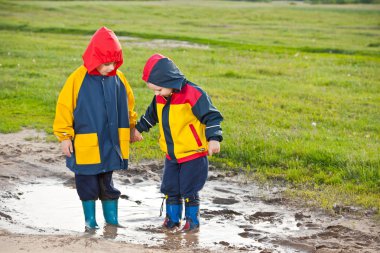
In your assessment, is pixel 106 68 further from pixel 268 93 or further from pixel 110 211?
pixel 268 93

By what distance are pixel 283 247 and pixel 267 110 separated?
5581 mm

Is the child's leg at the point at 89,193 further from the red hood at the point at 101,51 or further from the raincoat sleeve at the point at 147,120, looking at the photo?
the red hood at the point at 101,51

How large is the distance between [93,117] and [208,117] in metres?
0.90

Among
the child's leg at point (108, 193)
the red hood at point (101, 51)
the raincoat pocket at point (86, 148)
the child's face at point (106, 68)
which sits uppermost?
the red hood at point (101, 51)

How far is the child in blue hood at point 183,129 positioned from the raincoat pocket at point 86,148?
57 cm

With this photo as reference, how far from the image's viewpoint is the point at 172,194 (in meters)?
5.98

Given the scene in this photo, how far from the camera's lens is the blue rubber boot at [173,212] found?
236 inches

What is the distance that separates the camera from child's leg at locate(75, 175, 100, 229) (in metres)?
5.83

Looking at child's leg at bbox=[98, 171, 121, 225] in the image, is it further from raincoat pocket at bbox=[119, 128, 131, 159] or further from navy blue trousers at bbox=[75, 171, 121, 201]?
raincoat pocket at bbox=[119, 128, 131, 159]

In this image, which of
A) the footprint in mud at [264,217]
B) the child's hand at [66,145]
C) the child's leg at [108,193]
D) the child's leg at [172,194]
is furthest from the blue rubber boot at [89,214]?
the footprint in mud at [264,217]

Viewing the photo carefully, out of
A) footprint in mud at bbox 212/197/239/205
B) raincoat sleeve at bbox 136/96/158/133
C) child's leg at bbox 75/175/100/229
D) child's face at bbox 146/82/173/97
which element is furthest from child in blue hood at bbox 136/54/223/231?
footprint in mud at bbox 212/197/239/205

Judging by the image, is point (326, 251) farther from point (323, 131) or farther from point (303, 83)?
point (303, 83)

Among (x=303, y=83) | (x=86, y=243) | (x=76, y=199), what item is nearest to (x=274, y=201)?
(x=76, y=199)

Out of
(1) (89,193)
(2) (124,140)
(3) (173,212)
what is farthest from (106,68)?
(3) (173,212)
